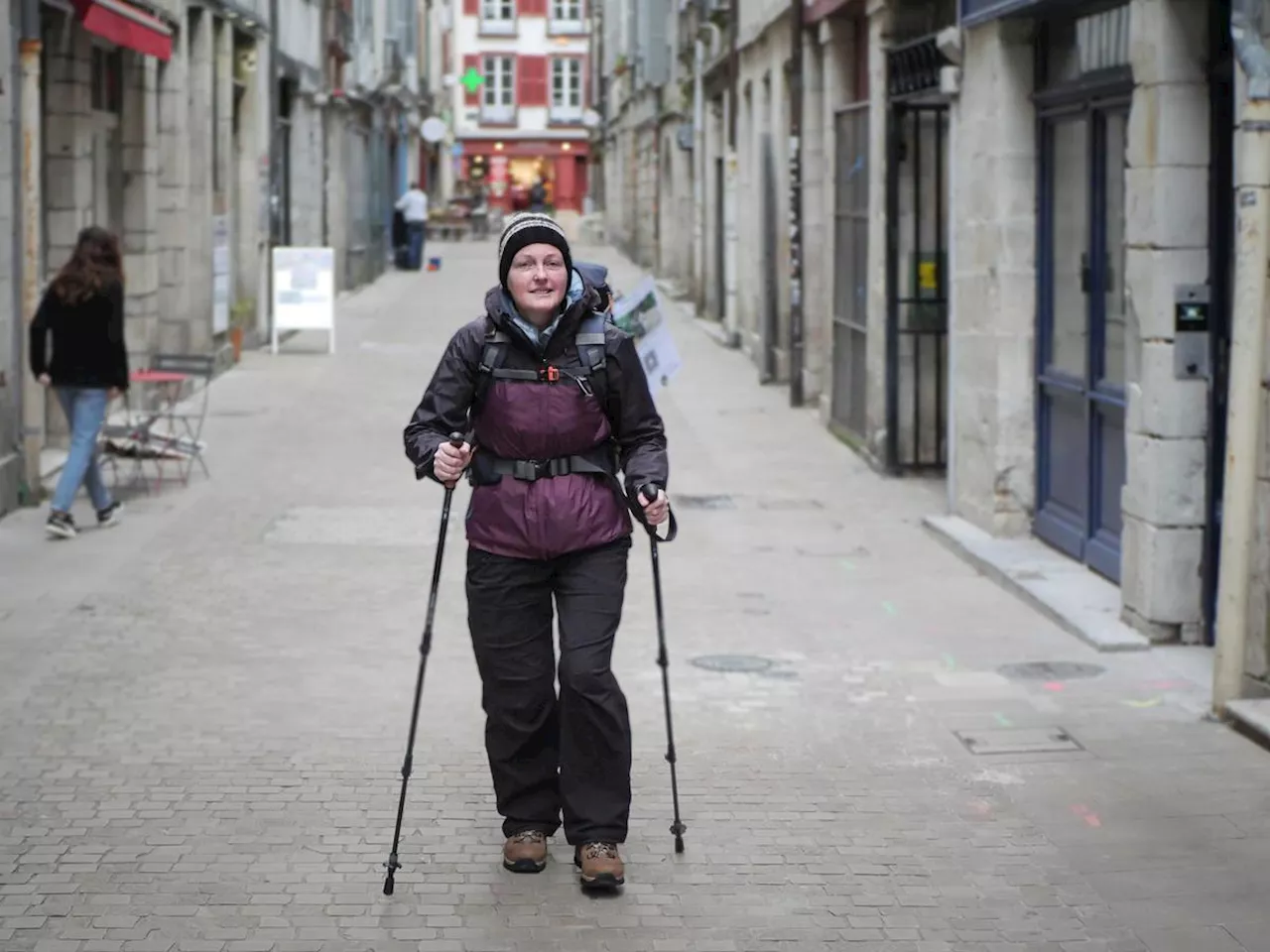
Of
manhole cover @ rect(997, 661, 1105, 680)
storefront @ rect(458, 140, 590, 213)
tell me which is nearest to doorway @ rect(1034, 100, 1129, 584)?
manhole cover @ rect(997, 661, 1105, 680)

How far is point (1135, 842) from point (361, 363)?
18608 millimetres

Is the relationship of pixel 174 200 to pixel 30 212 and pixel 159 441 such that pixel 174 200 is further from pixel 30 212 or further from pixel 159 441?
pixel 30 212

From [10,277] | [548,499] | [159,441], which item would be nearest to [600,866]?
[548,499]

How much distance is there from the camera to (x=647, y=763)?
7820 mm

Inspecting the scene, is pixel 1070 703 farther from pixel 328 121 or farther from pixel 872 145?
pixel 328 121

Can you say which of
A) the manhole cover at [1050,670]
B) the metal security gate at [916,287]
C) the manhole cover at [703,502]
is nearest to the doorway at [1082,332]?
the manhole cover at [1050,670]

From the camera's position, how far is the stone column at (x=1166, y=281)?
368 inches

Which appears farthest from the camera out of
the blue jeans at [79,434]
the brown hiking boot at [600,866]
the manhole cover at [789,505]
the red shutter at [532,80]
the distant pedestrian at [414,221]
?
the red shutter at [532,80]

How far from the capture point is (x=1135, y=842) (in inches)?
269

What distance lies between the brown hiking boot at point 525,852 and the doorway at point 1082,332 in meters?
5.06

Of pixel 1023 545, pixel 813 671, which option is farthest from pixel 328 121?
→ pixel 813 671

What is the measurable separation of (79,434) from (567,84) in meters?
80.3

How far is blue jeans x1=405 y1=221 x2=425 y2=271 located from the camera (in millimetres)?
46656

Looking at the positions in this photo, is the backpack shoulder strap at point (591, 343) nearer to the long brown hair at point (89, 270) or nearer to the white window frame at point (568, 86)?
the long brown hair at point (89, 270)
